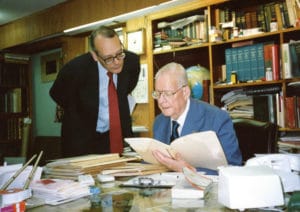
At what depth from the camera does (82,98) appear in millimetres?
2674

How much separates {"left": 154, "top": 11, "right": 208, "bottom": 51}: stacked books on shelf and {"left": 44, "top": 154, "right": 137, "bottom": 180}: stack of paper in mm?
2122

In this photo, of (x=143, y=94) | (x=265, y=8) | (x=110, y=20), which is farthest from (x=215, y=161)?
(x=110, y=20)

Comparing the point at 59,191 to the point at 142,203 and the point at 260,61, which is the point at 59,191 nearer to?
the point at 142,203

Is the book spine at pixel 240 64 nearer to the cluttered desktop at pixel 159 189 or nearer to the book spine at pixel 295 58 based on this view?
the book spine at pixel 295 58

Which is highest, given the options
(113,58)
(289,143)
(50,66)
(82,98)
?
(50,66)

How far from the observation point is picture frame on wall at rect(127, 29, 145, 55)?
12.4ft

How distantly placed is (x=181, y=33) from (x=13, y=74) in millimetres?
3114

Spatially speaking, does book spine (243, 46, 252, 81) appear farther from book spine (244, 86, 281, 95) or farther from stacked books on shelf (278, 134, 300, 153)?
stacked books on shelf (278, 134, 300, 153)

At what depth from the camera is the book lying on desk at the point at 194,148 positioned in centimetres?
135

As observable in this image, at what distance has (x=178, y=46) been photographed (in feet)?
11.5

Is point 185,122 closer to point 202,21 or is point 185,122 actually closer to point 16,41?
point 202,21

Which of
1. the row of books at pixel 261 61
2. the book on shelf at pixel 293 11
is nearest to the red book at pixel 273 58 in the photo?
the row of books at pixel 261 61

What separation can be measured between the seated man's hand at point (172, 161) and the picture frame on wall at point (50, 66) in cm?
417

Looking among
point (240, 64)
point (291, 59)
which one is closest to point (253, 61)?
point (240, 64)
